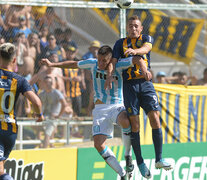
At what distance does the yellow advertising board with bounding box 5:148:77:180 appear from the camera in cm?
781

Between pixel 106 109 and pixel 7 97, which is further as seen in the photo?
pixel 106 109

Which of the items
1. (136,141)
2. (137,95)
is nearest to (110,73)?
(137,95)

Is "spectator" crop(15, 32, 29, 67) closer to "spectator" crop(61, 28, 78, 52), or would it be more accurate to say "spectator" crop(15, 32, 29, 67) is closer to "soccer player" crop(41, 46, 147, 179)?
"spectator" crop(61, 28, 78, 52)

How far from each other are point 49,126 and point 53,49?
1.43 m

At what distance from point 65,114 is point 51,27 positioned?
68.1 inches

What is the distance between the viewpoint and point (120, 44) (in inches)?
287

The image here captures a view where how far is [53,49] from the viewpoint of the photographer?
9.18 m

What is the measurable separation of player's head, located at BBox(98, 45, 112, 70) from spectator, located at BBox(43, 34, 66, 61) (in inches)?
79.1

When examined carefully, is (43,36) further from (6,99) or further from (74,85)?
(6,99)

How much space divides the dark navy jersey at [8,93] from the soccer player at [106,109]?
1415mm

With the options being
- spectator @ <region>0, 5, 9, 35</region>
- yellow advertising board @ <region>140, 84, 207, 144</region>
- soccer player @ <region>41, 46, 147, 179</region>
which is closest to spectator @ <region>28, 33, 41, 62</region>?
spectator @ <region>0, 5, 9, 35</region>

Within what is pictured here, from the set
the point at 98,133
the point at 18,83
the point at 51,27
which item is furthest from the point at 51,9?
the point at 18,83

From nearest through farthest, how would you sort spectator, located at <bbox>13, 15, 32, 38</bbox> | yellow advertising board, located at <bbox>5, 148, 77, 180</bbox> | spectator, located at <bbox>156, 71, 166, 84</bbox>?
yellow advertising board, located at <bbox>5, 148, 77, 180</bbox>
spectator, located at <bbox>13, 15, 32, 38</bbox>
spectator, located at <bbox>156, 71, 166, 84</bbox>

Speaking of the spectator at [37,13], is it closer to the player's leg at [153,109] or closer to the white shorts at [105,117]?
the white shorts at [105,117]
